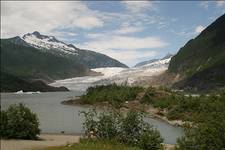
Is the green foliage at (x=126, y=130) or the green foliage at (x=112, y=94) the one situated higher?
the green foliage at (x=112, y=94)

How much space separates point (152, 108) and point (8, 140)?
60.5 m

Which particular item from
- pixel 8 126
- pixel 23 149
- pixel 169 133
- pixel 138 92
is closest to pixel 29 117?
pixel 8 126

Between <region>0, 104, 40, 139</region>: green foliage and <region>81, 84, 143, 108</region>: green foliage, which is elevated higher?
<region>81, 84, 143, 108</region>: green foliage

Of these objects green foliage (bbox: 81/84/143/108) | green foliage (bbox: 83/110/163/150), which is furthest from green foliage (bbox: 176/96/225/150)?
green foliage (bbox: 81/84/143/108)

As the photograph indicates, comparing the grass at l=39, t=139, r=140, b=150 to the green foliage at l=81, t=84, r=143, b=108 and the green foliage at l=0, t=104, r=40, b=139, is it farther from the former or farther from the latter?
the green foliage at l=81, t=84, r=143, b=108

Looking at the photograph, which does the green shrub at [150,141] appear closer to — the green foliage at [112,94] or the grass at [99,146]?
the grass at [99,146]

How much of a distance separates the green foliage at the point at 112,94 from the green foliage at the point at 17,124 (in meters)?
60.1

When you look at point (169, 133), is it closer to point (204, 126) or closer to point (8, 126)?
point (8, 126)

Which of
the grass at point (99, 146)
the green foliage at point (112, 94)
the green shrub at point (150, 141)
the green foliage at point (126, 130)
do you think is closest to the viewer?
the green shrub at point (150, 141)

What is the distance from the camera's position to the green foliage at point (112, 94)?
129 meters

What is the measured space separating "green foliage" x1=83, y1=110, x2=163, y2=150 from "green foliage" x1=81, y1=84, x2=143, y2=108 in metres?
70.4

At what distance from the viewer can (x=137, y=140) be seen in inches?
1777

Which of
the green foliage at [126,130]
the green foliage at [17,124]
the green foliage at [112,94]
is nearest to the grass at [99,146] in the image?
the green foliage at [126,130]

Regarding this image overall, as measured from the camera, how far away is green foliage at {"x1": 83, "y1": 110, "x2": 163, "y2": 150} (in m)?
41.5
